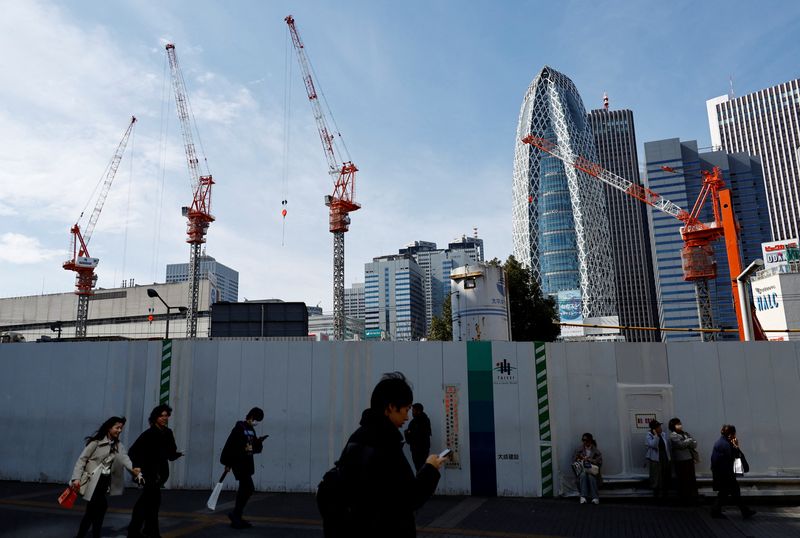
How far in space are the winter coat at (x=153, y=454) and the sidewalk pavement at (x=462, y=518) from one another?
3.83ft

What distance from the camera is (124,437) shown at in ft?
37.3

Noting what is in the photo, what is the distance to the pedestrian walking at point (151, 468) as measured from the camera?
Result: 6988mm

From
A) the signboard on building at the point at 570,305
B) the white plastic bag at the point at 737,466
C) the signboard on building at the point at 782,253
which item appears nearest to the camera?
the white plastic bag at the point at 737,466

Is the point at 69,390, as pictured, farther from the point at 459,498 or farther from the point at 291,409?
the point at 459,498

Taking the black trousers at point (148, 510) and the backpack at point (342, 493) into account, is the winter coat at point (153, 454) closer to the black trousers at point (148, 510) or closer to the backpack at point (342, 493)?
the black trousers at point (148, 510)

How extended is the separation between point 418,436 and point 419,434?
43 mm

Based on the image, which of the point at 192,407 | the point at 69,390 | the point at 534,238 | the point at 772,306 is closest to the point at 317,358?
the point at 192,407

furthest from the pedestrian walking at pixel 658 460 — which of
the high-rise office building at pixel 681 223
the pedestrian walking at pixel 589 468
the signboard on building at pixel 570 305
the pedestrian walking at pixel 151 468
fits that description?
the high-rise office building at pixel 681 223

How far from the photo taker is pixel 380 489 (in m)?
2.86

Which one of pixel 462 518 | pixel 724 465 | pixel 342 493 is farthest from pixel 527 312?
pixel 342 493

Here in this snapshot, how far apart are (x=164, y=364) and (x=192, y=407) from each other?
3.92ft

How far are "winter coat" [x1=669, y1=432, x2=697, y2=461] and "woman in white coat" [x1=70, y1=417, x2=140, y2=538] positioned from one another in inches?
369

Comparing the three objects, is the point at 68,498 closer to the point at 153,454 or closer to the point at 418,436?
the point at 153,454

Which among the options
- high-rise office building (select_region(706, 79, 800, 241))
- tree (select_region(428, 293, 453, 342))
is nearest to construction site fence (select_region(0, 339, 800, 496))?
tree (select_region(428, 293, 453, 342))
